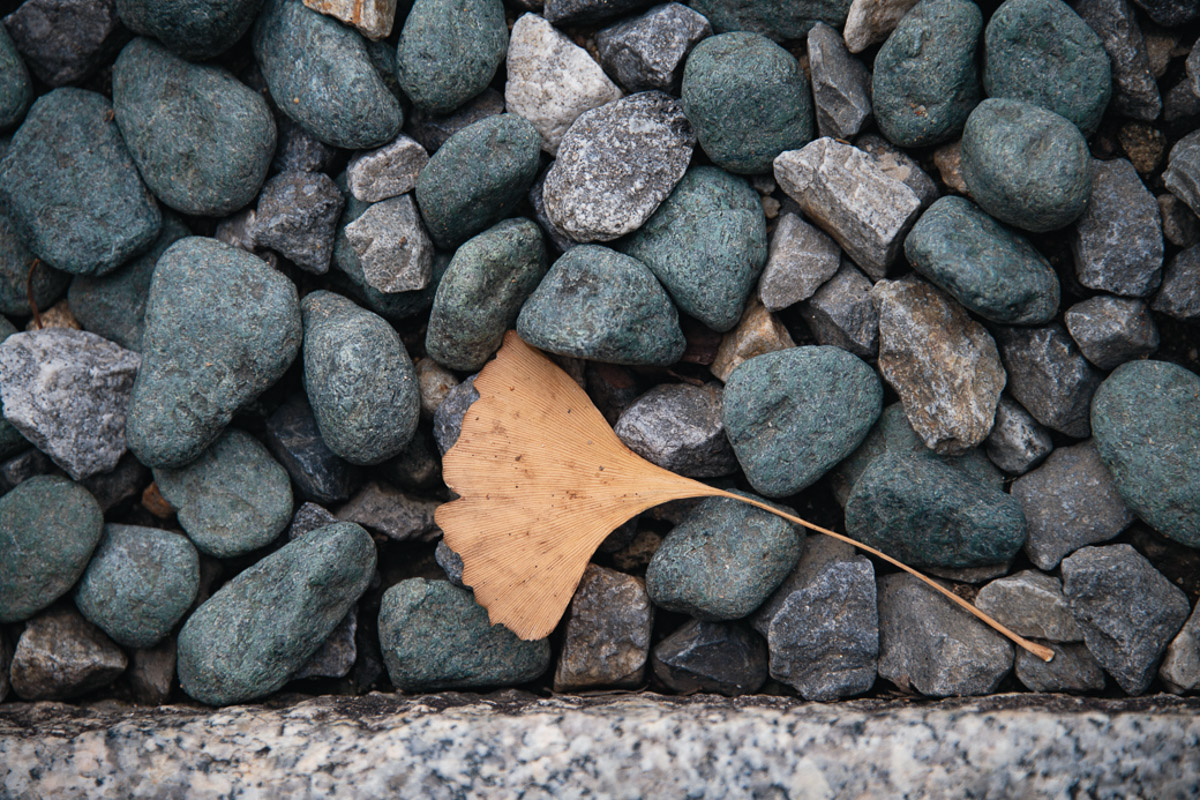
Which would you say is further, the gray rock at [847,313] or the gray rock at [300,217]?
the gray rock at [300,217]

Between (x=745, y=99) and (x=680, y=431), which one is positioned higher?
(x=745, y=99)

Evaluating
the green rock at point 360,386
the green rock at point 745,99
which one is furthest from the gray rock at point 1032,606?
the green rock at point 360,386

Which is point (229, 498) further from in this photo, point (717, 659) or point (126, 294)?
point (717, 659)

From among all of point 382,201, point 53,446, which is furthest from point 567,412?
point 53,446

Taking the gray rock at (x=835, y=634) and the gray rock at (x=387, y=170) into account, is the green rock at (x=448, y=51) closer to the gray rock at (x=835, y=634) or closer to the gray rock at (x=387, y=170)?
the gray rock at (x=387, y=170)

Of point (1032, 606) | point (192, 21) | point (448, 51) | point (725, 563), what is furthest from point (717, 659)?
point (192, 21)

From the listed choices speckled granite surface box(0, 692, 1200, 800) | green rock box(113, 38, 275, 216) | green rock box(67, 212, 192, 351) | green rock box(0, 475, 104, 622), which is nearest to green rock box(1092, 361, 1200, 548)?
speckled granite surface box(0, 692, 1200, 800)

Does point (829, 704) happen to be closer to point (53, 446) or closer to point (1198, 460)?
point (1198, 460)
